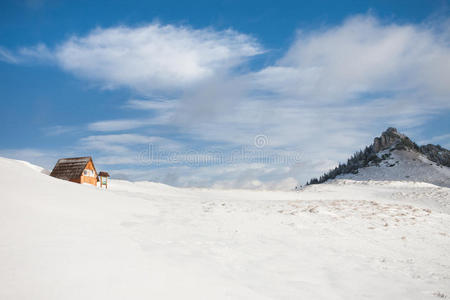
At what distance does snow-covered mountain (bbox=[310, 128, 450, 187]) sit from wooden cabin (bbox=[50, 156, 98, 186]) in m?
38.8

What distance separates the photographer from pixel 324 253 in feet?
24.5

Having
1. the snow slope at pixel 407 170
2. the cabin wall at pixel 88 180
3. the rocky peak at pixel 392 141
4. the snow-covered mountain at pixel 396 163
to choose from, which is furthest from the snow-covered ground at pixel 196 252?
the rocky peak at pixel 392 141

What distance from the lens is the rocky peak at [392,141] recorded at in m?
54.6

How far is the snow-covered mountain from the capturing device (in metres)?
44.1

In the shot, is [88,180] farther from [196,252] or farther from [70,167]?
[196,252]

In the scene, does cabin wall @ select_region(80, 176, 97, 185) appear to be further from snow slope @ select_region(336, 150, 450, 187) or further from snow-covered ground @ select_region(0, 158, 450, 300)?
snow slope @ select_region(336, 150, 450, 187)

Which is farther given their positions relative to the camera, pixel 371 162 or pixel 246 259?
pixel 371 162

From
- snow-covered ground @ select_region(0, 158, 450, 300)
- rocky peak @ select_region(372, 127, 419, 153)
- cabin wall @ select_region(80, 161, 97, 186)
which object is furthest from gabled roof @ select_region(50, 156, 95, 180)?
rocky peak @ select_region(372, 127, 419, 153)

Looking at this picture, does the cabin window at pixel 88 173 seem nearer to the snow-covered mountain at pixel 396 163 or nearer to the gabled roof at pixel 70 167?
the gabled roof at pixel 70 167

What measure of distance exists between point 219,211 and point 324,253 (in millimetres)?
5620

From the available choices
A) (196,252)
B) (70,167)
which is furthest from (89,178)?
(196,252)

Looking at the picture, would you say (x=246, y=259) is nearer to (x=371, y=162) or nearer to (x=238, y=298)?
(x=238, y=298)

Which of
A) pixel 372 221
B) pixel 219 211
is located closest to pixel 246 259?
pixel 219 211

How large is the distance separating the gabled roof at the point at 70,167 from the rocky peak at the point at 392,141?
52.8 meters
